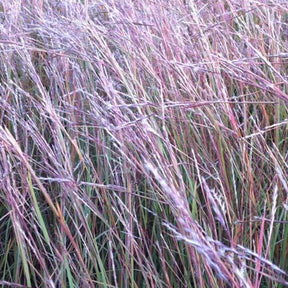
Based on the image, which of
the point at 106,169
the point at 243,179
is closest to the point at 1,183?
the point at 106,169

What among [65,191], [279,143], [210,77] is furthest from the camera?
[210,77]

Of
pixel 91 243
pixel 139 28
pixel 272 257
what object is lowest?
pixel 272 257

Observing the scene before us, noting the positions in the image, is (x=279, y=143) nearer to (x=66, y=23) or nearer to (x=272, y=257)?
(x=272, y=257)

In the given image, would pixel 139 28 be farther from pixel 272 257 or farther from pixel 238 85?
pixel 272 257

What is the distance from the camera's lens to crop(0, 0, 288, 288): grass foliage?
977 mm

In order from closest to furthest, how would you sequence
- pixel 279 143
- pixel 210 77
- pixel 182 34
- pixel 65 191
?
1. pixel 65 191
2. pixel 279 143
3. pixel 210 77
4. pixel 182 34

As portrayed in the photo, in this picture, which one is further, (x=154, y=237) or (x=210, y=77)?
(x=210, y=77)

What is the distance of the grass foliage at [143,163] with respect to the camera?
3.21 feet

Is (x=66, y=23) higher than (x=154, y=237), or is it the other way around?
(x=66, y=23)

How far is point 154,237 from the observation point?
121 cm

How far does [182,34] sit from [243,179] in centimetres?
59

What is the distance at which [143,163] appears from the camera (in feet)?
3.72

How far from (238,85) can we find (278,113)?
0.72 ft

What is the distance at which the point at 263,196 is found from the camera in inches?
47.1
